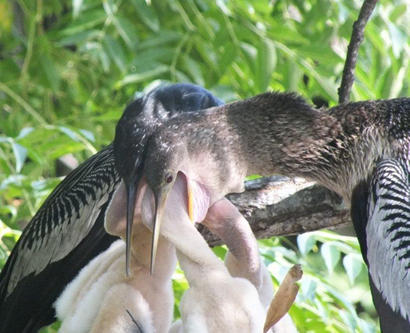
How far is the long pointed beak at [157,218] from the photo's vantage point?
8.54 ft

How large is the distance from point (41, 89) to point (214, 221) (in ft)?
11.4

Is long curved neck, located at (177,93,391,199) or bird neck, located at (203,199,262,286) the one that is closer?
bird neck, located at (203,199,262,286)

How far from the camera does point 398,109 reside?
11.1 ft

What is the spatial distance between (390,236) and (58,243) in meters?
1.41

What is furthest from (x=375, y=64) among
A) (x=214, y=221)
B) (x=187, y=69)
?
(x=214, y=221)

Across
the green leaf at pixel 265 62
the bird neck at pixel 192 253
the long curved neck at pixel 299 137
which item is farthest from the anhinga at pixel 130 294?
the green leaf at pixel 265 62

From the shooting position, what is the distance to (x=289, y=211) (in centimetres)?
351

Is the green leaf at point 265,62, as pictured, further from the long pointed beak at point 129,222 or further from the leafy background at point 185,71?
the long pointed beak at point 129,222

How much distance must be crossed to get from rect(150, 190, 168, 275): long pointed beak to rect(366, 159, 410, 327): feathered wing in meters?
0.69

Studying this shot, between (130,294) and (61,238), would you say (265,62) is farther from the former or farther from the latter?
(130,294)

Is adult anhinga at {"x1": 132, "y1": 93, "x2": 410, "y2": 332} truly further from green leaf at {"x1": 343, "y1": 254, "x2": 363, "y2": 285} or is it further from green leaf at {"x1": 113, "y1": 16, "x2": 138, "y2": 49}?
green leaf at {"x1": 113, "y1": 16, "x2": 138, "y2": 49}

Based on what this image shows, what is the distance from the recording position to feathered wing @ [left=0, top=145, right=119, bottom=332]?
370cm

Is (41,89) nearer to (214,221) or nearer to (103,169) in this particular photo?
(103,169)

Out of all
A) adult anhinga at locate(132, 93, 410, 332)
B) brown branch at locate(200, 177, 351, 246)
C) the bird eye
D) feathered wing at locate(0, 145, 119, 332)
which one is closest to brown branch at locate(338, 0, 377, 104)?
adult anhinga at locate(132, 93, 410, 332)
